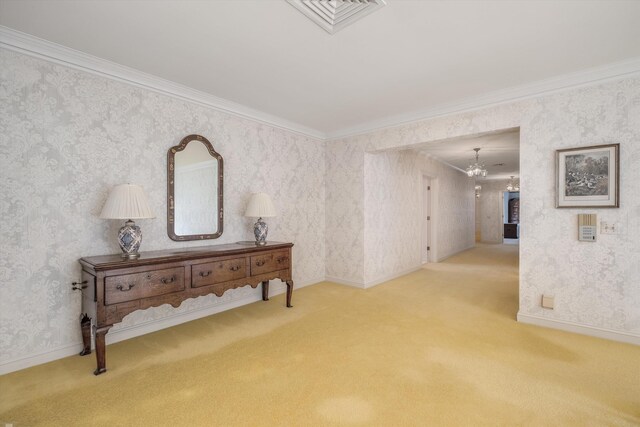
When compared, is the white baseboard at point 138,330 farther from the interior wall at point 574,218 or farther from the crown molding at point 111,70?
the interior wall at point 574,218

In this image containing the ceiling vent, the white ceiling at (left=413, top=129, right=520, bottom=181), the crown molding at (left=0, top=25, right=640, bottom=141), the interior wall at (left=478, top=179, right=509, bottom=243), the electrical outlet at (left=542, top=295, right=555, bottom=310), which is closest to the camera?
the ceiling vent

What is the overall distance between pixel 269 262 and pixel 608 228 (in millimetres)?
3426

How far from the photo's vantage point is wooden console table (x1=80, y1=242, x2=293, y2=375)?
2.14 meters

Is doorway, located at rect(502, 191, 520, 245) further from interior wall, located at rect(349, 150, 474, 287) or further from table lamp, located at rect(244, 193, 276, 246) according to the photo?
table lamp, located at rect(244, 193, 276, 246)

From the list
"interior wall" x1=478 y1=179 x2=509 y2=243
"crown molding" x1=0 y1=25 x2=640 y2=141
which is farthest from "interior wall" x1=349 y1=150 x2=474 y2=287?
"interior wall" x1=478 y1=179 x2=509 y2=243

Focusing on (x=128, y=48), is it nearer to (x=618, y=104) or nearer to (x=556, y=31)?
(x=556, y=31)

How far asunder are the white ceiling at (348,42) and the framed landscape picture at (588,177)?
816mm

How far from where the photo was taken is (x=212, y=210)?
133 inches

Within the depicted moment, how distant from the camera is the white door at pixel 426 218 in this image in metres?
6.64

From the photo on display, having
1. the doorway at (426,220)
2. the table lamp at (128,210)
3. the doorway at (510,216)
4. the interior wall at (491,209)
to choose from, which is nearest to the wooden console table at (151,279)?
the table lamp at (128,210)

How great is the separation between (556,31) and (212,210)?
11.7 feet

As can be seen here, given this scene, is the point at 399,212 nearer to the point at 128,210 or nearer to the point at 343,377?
the point at 343,377

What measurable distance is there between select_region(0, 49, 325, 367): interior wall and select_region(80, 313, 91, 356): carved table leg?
8 cm

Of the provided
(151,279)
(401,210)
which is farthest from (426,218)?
(151,279)
